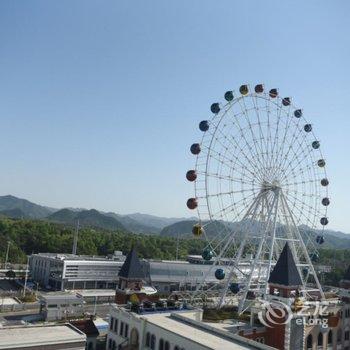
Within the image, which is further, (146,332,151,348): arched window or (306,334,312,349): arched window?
(306,334,312,349): arched window

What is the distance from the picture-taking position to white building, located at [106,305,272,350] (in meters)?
37.7

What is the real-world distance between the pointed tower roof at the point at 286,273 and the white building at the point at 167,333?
9442mm

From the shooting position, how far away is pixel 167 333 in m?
40.2

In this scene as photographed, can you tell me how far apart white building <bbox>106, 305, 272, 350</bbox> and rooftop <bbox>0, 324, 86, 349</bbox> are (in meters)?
5.69

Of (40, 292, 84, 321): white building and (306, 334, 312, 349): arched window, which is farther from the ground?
(306, 334, 312, 349): arched window

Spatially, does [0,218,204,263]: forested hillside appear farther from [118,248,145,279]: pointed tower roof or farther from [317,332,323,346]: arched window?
[317,332,323,346]: arched window

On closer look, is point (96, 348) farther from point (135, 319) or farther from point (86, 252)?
point (86, 252)

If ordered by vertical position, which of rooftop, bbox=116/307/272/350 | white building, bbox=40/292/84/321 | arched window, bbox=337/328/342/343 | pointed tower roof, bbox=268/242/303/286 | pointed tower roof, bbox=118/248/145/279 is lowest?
white building, bbox=40/292/84/321

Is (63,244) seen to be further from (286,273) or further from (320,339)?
(320,339)

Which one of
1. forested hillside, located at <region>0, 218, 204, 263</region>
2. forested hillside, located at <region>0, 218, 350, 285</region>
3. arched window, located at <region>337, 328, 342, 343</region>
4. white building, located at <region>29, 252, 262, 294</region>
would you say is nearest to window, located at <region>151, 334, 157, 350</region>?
arched window, located at <region>337, 328, 342, 343</region>

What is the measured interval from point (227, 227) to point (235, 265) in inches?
262

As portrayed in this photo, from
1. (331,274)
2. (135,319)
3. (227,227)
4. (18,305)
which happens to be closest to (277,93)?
(227,227)

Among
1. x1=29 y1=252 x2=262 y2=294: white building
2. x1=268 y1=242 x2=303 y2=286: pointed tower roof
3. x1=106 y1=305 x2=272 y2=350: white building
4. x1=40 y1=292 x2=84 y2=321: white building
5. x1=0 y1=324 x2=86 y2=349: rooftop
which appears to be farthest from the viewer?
x1=29 y1=252 x2=262 y2=294: white building

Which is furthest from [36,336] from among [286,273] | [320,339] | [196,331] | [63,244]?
[63,244]
